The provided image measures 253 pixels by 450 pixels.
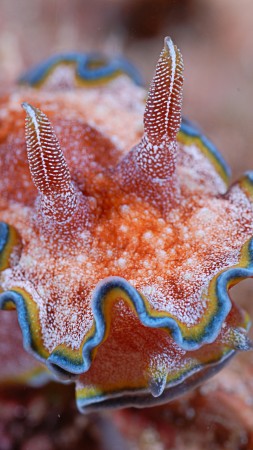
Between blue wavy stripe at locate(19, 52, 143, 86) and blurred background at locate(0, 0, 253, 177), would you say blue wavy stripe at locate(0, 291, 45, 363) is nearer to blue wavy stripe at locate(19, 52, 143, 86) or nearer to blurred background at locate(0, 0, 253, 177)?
blue wavy stripe at locate(19, 52, 143, 86)

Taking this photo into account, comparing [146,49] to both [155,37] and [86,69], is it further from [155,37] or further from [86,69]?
[86,69]

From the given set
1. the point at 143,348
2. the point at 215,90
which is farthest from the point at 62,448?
the point at 215,90

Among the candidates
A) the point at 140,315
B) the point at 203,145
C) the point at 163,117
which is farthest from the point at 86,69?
the point at 140,315

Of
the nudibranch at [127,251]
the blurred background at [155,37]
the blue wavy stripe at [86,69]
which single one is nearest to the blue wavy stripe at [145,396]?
the nudibranch at [127,251]

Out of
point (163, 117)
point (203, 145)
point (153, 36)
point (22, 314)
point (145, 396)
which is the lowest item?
point (145, 396)

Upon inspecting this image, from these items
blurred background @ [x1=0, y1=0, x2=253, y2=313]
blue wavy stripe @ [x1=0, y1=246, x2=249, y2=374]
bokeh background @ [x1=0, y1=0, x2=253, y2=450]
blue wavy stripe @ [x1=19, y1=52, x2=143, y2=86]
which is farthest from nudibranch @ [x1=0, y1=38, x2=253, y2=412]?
blurred background @ [x1=0, y1=0, x2=253, y2=313]

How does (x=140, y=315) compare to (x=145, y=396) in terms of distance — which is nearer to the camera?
(x=140, y=315)

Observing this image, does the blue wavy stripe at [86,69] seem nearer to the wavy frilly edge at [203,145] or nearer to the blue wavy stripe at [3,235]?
the wavy frilly edge at [203,145]
